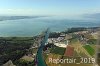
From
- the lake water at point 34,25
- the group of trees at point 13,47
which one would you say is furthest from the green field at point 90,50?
the group of trees at point 13,47

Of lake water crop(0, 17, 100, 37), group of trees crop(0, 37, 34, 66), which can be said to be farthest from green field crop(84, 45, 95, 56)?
group of trees crop(0, 37, 34, 66)

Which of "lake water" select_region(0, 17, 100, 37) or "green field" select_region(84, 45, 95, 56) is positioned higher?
"lake water" select_region(0, 17, 100, 37)

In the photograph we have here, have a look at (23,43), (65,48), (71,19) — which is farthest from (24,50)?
(71,19)

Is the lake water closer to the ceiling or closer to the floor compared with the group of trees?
closer to the ceiling

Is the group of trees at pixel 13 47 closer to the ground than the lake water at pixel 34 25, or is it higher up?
closer to the ground

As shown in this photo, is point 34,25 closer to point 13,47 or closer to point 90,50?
point 13,47

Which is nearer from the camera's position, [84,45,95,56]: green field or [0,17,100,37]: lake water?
[84,45,95,56]: green field

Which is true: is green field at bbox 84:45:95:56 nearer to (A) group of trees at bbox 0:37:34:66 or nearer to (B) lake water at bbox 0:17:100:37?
(B) lake water at bbox 0:17:100:37

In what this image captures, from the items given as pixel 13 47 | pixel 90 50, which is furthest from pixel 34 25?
pixel 90 50

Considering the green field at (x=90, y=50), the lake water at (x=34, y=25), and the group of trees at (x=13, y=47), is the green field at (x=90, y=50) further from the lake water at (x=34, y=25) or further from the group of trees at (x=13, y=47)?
the group of trees at (x=13, y=47)
